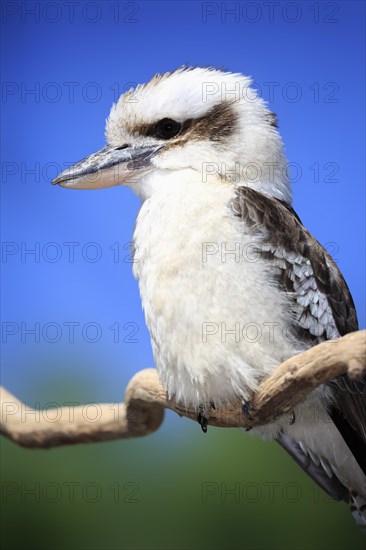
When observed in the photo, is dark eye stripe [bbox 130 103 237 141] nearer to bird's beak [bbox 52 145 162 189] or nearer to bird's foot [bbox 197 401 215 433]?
bird's beak [bbox 52 145 162 189]

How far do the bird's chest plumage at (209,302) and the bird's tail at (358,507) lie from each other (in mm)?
722

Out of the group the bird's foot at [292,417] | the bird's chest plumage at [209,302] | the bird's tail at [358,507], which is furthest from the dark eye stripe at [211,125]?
the bird's tail at [358,507]

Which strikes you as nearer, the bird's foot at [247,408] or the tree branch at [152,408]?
the tree branch at [152,408]

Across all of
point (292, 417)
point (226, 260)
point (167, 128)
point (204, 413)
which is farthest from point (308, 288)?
point (167, 128)

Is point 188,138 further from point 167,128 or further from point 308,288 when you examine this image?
point 308,288

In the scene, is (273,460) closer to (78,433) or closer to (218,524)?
(218,524)

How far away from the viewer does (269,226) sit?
115 inches

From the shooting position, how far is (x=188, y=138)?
318 centimetres

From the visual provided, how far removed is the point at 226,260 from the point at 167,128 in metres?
0.71

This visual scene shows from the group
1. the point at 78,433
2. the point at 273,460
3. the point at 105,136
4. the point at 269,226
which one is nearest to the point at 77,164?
the point at 105,136

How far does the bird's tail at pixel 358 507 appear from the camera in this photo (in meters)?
3.14

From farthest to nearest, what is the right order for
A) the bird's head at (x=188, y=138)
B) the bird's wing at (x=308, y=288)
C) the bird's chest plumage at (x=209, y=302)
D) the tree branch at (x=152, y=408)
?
the bird's head at (x=188, y=138) < the bird's wing at (x=308, y=288) < the bird's chest plumage at (x=209, y=302) < the tree branch at (x=152, y=408)

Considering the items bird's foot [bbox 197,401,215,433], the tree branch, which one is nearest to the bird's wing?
the tree branch

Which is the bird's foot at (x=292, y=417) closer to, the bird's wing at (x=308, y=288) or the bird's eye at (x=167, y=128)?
the bird's wing at (x=308, y=288)
